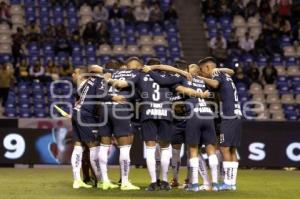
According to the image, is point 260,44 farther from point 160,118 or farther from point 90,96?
point 160,118

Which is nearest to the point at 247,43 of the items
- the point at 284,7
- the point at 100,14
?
the point at 284,7

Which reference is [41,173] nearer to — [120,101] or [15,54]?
[120,101]

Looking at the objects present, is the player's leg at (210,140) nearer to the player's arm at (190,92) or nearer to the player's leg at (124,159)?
the player's arm at (190,92)

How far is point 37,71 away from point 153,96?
11.5 m

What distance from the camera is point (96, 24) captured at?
2742cm

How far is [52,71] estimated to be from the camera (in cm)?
2492

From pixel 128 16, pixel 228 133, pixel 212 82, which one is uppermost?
pixel 128 16

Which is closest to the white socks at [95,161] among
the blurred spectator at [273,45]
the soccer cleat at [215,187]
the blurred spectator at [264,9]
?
the soccer cleat at [215,187]

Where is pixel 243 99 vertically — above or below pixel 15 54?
below

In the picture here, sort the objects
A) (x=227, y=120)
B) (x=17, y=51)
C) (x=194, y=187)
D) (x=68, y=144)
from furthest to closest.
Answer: (x=17, y=51)
(x=68, y=144)
(x=227, y=120)
(x=194, y=187)

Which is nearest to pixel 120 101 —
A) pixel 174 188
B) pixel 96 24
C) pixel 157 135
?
pixel 157 135

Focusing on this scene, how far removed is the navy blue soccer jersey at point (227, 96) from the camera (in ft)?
47.1

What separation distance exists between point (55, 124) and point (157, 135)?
27.8ft

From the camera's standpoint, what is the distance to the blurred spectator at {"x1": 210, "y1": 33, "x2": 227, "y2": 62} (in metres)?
27.1
